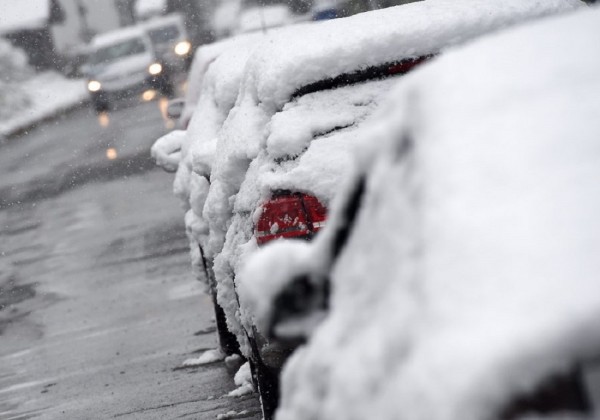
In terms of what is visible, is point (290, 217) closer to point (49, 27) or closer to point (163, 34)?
point (163, 34)

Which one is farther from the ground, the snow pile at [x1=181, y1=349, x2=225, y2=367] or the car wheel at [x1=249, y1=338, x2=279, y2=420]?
the car wheel at [x1=249, y1=338, x2=279, y2=420]

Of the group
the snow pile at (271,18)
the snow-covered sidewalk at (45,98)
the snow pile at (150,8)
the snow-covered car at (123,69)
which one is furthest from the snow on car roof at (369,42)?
the snow pile at (150,8)

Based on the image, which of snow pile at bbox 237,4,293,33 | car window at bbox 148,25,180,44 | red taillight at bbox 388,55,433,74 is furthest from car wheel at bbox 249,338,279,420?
car window at bbox 148,25,180,44

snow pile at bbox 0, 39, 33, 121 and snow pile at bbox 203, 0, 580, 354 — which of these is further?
snow pile at bbox 0, 39, 33, 121

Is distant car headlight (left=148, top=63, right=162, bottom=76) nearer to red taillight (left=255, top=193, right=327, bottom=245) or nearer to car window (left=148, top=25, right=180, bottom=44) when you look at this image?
car window (left=148, top=25, right=180, bottom=44)

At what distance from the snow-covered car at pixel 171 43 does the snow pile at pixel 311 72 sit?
27396 millimetres

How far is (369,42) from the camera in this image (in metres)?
5.47

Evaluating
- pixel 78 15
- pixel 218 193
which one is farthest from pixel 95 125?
pixel 78 15

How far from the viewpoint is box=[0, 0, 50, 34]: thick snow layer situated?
65812 millimetres

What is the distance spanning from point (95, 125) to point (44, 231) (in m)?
16.3

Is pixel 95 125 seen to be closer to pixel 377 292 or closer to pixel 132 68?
pixel 132 68

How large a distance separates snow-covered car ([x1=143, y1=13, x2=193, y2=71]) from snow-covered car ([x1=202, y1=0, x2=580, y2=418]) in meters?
27.7

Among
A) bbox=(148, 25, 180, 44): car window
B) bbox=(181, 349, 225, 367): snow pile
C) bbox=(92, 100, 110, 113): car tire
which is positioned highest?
bbox=(181, 349, 225, 367): snow pile

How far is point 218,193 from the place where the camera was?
6617 mm
